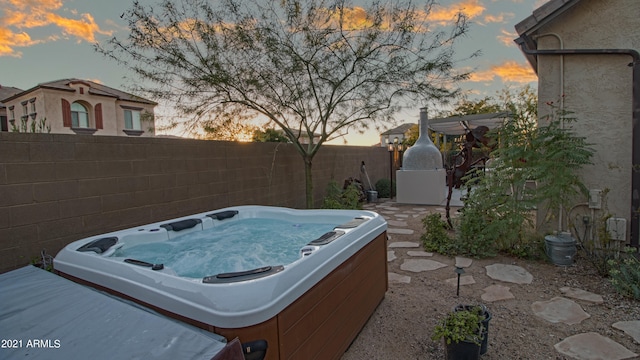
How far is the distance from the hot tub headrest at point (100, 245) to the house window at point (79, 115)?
16.2m

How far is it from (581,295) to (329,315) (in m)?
2.70

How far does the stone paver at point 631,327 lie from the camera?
2.50 m

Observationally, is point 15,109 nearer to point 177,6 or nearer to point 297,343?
point 177,6

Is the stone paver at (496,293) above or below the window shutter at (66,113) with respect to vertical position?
below

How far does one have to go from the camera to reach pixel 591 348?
2.37 meters

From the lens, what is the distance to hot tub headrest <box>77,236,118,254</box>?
2.54 m

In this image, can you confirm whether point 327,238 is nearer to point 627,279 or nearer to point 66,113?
point 627,279

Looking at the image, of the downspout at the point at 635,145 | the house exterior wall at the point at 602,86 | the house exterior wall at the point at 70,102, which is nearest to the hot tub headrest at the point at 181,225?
the house exterior wall at the point at 602,86

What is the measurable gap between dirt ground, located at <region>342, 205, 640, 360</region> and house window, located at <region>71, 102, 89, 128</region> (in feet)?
57.9

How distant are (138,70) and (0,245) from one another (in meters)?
3.10

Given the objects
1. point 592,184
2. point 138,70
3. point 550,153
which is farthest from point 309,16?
point 592,184

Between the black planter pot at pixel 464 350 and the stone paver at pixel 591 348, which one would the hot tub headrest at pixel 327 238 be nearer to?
the black planter pot at pixel 464 350

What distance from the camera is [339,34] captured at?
5.38 metres


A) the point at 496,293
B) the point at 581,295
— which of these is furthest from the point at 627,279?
the point at 496,293
